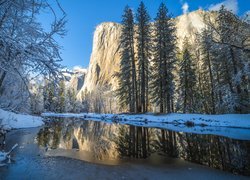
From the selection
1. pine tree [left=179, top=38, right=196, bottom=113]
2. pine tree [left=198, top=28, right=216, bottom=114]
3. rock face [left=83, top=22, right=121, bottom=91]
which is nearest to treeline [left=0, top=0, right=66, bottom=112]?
pine tree [left=179, top=38, right=196, bottom=113]

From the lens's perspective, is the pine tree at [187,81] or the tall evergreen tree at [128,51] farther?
the pine tree at [187,81]

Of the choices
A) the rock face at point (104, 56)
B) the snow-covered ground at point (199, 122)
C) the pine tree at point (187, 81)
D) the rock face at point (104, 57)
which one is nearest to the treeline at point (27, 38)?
the snow-covered ground at point (199, 122)

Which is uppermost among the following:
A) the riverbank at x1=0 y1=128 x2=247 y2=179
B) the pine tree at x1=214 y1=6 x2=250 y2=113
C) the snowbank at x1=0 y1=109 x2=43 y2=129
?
the pine tree at x1=214 y1=6 x2=250 y2=113

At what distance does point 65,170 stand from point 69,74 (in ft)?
9.57

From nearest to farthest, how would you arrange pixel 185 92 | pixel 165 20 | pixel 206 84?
pixel 165 20 → pixel 185 92 → pixel 206 84

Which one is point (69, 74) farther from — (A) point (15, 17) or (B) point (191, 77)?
(B) point (191, 77)

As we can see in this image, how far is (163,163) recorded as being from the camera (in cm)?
647

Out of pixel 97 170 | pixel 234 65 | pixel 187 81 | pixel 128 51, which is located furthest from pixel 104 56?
pixel 97 170

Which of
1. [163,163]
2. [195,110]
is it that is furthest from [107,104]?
[163,163]

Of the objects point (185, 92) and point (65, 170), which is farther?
point (185, 92)

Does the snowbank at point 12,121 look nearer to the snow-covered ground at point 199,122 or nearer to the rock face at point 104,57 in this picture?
the snow-covered ground at point 199,122

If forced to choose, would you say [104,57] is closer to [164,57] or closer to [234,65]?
[164,57]

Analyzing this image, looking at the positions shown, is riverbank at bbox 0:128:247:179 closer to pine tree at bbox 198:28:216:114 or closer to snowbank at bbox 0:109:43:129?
snowbank at bbox 0:109:43:129

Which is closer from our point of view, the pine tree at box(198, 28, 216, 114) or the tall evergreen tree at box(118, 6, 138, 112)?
the tall evergreen tree at box(118, 6, 138, 112)
